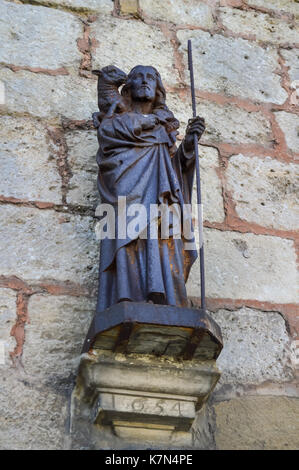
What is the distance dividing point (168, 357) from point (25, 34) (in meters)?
1.90

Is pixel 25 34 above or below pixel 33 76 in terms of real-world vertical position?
above

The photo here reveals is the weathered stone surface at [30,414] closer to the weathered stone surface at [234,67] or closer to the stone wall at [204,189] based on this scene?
the stone wall at [204,189]

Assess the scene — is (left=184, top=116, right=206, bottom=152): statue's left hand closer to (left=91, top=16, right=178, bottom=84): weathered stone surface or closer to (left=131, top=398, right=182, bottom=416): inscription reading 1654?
(left=91, top=16, right=178, bottom=84): weathered stone surface

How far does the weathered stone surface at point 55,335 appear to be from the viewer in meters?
2.63

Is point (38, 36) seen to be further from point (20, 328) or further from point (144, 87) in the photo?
point (20, 328)

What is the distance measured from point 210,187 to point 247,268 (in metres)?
0.44

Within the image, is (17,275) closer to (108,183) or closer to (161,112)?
(108,183)

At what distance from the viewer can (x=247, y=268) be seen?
3.12 metres

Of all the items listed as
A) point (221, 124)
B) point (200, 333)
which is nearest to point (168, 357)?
point (200, 333)

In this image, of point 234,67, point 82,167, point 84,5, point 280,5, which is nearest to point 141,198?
point 82,167

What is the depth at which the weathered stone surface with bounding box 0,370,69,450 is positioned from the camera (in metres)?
2.45

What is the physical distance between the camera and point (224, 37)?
12.9 ft

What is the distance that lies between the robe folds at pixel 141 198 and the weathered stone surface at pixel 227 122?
0.67 meters
